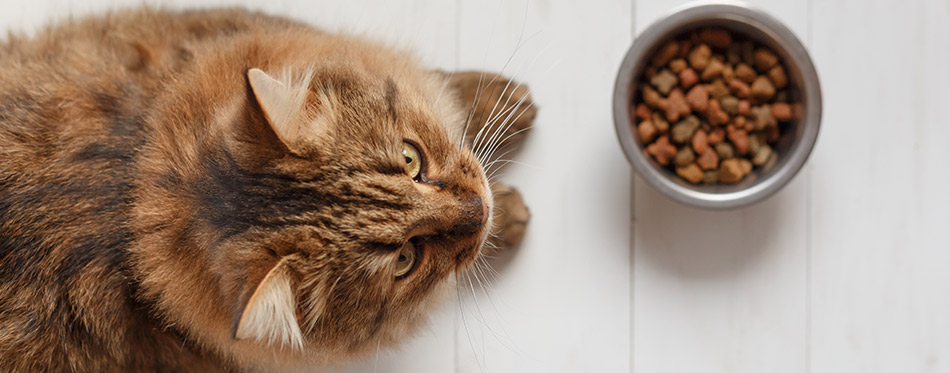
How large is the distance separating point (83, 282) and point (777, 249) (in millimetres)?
1228

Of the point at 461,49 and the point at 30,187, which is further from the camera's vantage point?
the point at 461,49

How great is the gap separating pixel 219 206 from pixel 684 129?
2.76ft

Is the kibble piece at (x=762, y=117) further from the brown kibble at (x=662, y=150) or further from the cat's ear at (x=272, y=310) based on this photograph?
the cat's ear at (x=272, y=310)

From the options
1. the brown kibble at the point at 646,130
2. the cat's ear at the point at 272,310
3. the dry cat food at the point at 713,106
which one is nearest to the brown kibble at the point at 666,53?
the dry cat food at the point at 713,106

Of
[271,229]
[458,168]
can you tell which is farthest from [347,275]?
[458,168]

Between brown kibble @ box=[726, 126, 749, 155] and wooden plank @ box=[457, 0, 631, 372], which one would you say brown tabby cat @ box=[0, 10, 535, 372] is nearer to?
wooden plank @ box=[457, 0, 631, 372]

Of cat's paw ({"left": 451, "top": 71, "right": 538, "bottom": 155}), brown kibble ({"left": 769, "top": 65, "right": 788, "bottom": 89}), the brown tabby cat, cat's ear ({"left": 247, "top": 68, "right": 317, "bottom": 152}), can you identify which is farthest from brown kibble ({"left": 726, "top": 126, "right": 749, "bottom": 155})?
cat's ear ({"left": 247, "top": 68, "right": 317, "bottom": 152})

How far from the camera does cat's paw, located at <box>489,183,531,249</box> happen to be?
1.25 metres

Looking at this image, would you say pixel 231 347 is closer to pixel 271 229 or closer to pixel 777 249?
pixel 271 229

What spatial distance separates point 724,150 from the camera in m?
1.22

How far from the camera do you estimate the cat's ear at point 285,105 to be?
660mm

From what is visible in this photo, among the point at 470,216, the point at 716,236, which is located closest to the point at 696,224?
the point at 716,236

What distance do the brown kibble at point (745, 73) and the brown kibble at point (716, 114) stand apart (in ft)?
0.23

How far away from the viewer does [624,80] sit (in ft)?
3.84
